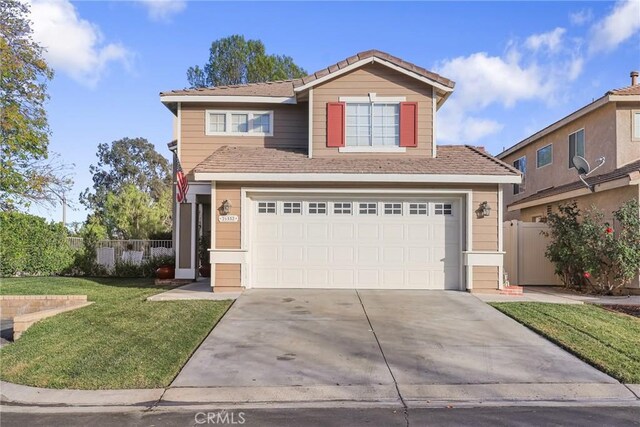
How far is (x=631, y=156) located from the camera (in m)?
13.8

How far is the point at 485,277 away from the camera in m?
11.2

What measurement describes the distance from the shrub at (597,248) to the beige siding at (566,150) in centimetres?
273

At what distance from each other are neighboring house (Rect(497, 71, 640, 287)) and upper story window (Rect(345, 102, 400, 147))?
5483 mm

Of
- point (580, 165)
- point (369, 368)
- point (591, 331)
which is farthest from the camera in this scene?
point (580, 165)

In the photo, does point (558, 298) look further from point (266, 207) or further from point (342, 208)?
point (266, 207)

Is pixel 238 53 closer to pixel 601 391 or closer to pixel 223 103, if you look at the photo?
pixel 223 103

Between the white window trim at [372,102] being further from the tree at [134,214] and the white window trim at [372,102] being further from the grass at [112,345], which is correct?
the tree at [134,214]

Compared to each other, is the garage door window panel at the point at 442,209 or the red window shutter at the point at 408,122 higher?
the red window shutter at the point at 408,122

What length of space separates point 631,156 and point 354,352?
12052 millimetres

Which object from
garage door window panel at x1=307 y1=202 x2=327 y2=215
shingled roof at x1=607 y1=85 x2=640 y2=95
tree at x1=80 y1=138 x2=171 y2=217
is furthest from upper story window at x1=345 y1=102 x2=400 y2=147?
tree at x1=80 y1=138 x2=171 y2=217

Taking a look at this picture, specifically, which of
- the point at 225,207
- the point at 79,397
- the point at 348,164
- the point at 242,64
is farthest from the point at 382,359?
the point at 242,64

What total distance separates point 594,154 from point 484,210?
6467 mm

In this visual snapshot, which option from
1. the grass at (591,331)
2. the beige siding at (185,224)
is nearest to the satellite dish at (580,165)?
the grass at (591,331)

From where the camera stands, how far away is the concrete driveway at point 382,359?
5430 mm
